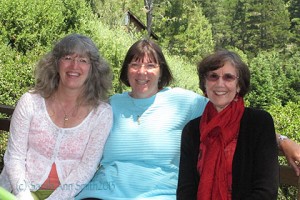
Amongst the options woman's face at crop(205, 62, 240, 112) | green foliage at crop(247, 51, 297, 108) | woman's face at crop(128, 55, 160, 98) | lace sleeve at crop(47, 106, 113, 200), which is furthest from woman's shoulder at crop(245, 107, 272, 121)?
green foliage at crop(247, 51, 297, 108)

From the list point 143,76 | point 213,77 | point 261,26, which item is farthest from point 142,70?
A: point 261,26

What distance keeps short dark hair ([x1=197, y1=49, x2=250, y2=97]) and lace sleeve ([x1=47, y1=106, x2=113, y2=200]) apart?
2.08ft

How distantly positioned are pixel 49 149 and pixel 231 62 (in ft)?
3.48

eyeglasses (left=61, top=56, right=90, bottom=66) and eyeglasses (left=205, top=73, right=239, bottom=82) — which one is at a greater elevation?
eyeglasses (left=61, top=56, right=90, bottom=66)

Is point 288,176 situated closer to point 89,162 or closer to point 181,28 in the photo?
point 89,162

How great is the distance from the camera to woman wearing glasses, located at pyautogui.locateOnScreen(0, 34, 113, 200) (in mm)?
2473

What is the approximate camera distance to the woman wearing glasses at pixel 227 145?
211cm

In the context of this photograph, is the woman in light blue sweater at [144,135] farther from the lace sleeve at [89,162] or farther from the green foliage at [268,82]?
the green foliage at [268,82]

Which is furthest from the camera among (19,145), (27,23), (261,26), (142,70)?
(261,26)

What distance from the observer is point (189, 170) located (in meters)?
2.27

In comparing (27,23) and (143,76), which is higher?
(27,23)

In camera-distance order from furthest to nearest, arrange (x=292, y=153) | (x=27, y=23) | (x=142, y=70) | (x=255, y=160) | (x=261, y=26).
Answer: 1. (x=261, y=26)
2. (x=27, y=23)
3. (x=142, y=70)
4. (x=255, y=160)
5. (x=292, y=153)

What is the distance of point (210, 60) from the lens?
7.50ft

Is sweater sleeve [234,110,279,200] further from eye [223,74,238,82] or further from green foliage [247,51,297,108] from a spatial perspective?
green foliage [247,51,297,108]
